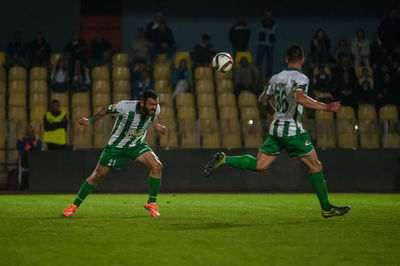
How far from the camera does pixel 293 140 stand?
948cm

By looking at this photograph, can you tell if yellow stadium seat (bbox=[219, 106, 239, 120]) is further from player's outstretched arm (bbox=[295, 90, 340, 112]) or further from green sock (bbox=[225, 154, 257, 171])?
player's outstretched arm (bbox=[295, 90, 340, 112])

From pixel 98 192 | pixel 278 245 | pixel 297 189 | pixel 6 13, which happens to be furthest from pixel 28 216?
pixel 6 13

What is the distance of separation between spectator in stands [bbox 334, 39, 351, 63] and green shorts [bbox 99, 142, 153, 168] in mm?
12360

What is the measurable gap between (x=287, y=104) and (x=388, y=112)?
35.6 ft

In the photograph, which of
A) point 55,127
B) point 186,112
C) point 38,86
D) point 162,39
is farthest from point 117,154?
point 162,39

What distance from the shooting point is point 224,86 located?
20422 millimetres

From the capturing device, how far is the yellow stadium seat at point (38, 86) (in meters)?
19.8

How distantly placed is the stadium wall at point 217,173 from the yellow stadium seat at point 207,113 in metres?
2.19

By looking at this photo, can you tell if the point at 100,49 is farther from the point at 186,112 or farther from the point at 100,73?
the point at 186,112

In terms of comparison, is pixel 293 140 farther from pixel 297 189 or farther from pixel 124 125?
pixel 297 189

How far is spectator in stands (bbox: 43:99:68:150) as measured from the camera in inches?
644

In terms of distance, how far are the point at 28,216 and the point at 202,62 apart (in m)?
11.6

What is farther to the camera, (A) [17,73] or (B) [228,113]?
(A) [17,73]

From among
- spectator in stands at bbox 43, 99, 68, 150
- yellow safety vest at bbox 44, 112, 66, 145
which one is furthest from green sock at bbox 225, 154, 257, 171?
yellow safety vest at bbox 44, 112, 66, 145
